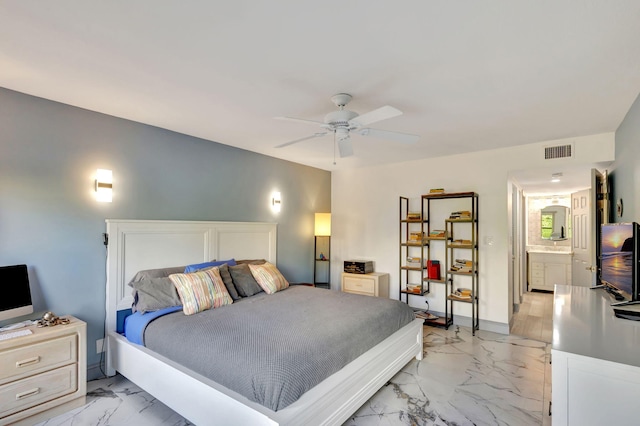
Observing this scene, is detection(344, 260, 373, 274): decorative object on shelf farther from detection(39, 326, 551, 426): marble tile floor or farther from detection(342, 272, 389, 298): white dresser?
detection(39, 326, 551, 426): marble tile floor

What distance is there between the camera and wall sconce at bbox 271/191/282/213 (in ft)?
15.7

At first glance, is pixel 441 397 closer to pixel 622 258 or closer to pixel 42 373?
pixel 622 258

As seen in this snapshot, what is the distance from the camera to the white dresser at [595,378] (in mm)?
1249

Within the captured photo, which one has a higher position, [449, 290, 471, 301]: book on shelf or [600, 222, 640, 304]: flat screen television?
[600, 222, 640, 304]: flat screen television

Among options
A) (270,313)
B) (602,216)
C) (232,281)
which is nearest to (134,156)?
(232,281)

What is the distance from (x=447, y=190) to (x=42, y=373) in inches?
190

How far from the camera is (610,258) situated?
2.53 meters

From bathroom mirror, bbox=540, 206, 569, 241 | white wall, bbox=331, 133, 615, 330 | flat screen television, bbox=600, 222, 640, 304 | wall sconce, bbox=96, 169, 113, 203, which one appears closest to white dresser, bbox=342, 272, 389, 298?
white wall, bbox=331, 133, 615, 330

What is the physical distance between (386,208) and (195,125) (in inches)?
128

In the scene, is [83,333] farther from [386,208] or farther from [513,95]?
[386,208]

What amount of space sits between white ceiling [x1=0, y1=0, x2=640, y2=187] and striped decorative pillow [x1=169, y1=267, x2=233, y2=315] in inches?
Result: 62.2

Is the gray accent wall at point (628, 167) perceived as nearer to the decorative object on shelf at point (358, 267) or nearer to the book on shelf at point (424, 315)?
the book on shelf at point (424, 315)

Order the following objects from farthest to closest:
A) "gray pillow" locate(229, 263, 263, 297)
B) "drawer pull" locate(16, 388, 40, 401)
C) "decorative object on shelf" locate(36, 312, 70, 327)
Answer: "gray pillow" locate(229, 263, 263, 297)
"decorative object on shelf" locate(36, 312, 70, 327)
"drawer pull" locate(16, 388, 40, 401)

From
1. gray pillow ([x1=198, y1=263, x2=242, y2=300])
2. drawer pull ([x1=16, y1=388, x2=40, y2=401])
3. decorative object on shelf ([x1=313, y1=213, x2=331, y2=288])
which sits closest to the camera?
drawer pull ([x1=16, y1=388, x2=40, y2=401])
